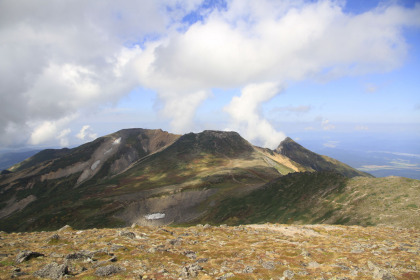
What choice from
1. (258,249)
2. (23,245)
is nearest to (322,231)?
(258,249)

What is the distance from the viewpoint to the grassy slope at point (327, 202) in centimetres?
4869

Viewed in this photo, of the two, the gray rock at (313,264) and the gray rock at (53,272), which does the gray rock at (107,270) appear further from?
the gray rock at (313,264)

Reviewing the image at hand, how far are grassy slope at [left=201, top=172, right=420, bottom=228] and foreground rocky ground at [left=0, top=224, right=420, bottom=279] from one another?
67.4 ft

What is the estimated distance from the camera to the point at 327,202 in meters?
64.1

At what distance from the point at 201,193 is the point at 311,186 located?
61.0 meters

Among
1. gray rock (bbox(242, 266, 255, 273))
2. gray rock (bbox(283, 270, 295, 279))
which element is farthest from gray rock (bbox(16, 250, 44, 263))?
gray rock (bbox(283, 270, 295, 279))

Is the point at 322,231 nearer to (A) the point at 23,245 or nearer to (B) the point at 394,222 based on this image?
(B) the point at 394,222

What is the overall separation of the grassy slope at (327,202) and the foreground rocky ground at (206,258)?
2055cm

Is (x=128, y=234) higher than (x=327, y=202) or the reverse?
higher

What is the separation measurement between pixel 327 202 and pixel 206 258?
179 feet

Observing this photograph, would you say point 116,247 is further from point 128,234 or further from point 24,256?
point 24,256

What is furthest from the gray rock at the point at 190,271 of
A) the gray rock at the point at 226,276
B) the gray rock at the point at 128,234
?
the gray rock at the point at 128,234

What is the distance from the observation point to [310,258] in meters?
22.0

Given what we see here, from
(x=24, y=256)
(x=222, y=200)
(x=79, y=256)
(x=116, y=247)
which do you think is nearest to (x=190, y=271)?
(x=116, y=247)
